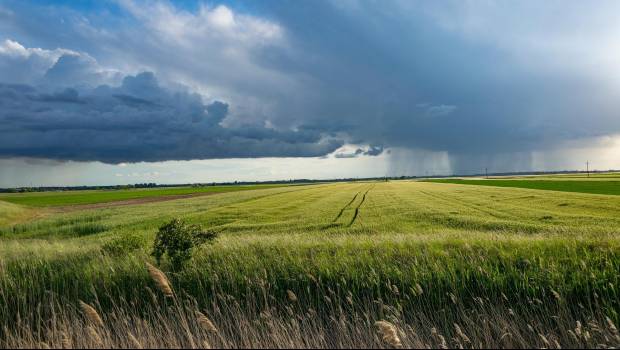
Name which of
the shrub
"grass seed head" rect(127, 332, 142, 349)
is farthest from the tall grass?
the shrub

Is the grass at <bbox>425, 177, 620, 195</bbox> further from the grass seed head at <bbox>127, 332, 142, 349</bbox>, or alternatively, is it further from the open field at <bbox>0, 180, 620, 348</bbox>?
the grass seed head at <bbox>127, 332, 142, 349</bbox>

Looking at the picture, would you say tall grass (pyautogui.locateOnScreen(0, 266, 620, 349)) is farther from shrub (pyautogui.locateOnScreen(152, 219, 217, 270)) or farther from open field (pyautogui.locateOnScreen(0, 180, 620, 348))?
shrub (pyautogui.locateOnScreen(152, 219, 217, 270))

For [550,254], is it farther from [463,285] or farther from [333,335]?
[333,335]

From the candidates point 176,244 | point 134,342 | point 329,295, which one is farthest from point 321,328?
point 176,244

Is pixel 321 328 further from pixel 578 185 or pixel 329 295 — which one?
pixel 578 185

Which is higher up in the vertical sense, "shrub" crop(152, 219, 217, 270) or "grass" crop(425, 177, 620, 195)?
"shrub" crop(152, 219, 217, 270)

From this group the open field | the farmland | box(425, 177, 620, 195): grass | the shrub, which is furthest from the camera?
the farmland

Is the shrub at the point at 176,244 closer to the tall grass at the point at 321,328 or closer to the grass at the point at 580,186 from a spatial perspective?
the tall grass at the point at 321,328

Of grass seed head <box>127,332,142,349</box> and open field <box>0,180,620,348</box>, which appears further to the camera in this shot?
open field <box>0,180,620,348</box>

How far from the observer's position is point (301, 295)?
9.10 m

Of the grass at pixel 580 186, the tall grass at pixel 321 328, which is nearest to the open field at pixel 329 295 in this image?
the tall grass at pixel 321 328

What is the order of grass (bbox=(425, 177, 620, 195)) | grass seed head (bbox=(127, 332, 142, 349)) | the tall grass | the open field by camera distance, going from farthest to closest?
grass (bbox=(425, 177, 620, 195)) → the open field → the tall grass → grass seed head (bbox=(127, 332, 142, 349))

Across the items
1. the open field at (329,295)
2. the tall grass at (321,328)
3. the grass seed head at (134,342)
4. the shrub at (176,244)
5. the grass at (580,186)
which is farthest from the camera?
the grass at (580,186)

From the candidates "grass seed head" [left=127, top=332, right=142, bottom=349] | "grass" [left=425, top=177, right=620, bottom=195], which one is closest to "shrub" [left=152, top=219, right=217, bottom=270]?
"grass seed head" [left=127, top=332, right=142, bottom=349]
